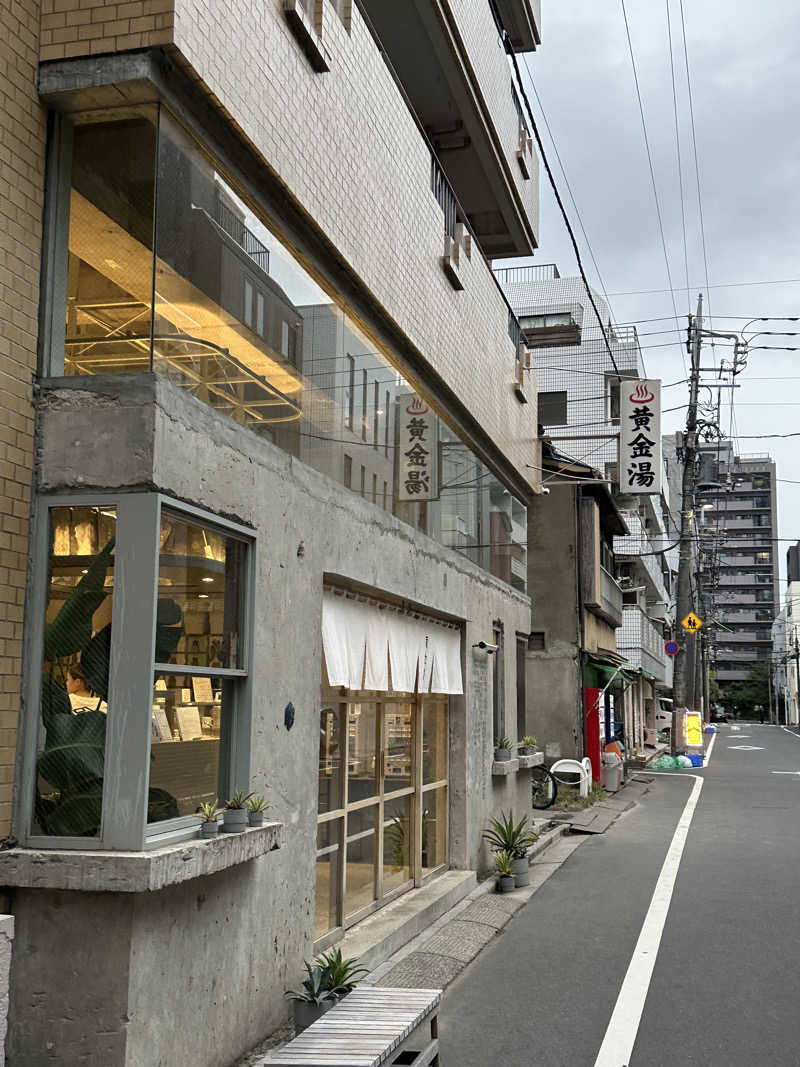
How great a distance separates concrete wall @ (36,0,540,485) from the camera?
6.29 meters

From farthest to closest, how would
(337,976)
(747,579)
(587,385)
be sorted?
1. (747,579)
2. (587,385)
3. (337,976)

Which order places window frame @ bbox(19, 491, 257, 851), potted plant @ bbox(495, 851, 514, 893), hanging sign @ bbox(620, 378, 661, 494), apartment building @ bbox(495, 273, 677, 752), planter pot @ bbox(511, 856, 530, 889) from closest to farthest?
window frame @ bbox(19, 491, 257, 851) → potted plant @ bbox(495, 851, 514, 893) → planter pot @ bbox(511, 856, 530, 889) → hanging sign @ bbox(620, 378, 661, 494) → apartment building @ bbox(495, 273, 677, 752)

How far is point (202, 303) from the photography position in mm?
6410

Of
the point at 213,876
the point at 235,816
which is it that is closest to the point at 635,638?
the point at 235,816

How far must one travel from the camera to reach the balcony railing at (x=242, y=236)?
265 inches

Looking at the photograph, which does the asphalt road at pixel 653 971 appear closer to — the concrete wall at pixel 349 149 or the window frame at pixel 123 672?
the window frame at pixel 123 672

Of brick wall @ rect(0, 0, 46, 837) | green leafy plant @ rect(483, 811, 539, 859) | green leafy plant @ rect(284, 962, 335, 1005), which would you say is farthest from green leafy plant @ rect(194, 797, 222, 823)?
green leafy plant @ rect(483, 811, 539, 859)

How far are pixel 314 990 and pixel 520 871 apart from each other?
6.66 metres

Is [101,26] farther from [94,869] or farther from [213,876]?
[213,876]

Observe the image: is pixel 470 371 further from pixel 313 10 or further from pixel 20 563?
pixel 20 563

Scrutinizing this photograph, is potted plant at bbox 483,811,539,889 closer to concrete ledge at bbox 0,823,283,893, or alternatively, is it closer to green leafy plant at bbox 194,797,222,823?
green leafy plant at bbox 194,797,222,823

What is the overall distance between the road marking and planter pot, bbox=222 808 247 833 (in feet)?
9.49

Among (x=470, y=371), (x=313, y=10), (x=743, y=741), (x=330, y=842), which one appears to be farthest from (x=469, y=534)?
(x=743, y=741)

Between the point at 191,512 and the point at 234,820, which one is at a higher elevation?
the point at 191,512
